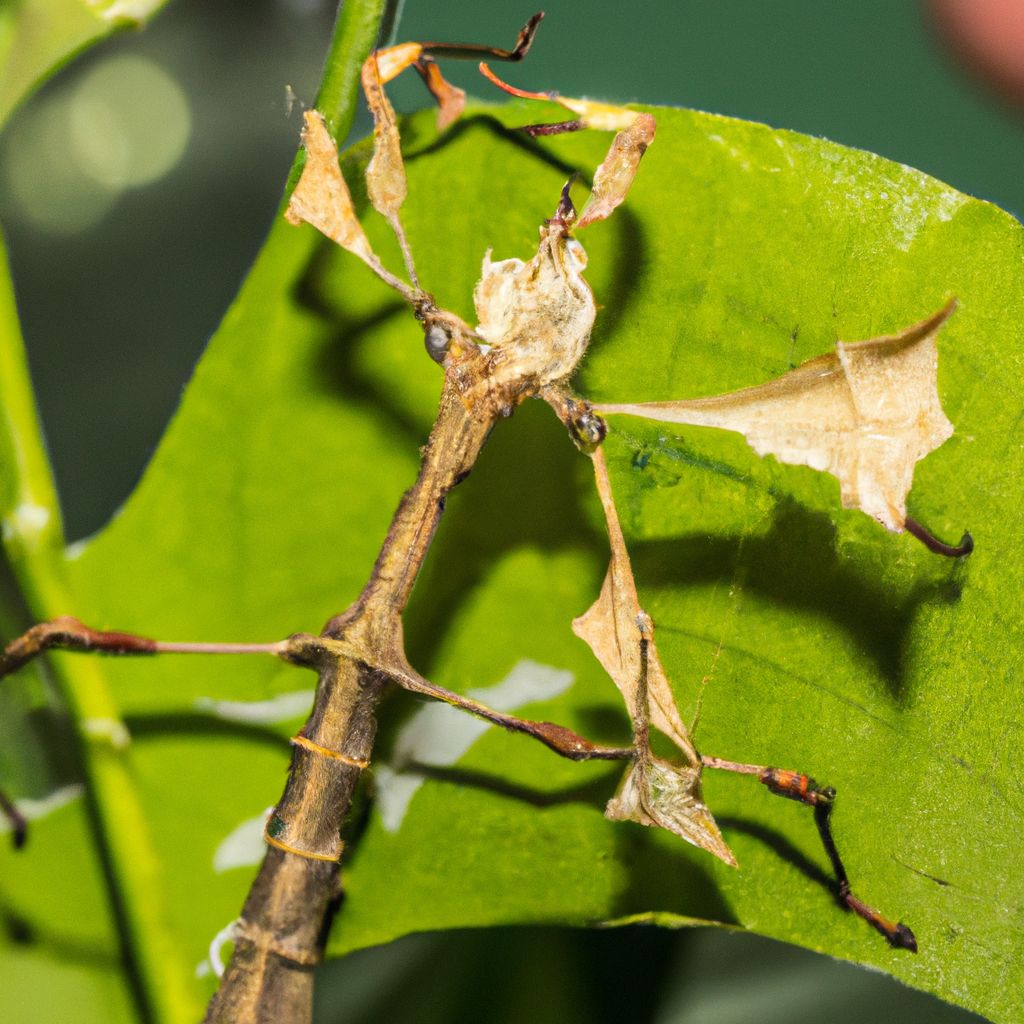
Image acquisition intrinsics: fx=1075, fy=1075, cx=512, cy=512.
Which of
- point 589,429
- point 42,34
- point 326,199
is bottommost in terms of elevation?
Answer: point 589,429

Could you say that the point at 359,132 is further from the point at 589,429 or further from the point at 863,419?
the point at 863,419

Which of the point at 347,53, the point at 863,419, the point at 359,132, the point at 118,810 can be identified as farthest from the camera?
the point at 359,132

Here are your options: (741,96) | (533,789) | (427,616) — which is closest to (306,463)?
(427,616)

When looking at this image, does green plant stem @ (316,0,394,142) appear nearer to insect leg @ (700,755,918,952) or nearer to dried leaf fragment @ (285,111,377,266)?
dried leaf fragment @ (285,111,377,266)

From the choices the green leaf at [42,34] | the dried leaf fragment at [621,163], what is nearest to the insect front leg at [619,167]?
the dried leaf fragment at [621,163]

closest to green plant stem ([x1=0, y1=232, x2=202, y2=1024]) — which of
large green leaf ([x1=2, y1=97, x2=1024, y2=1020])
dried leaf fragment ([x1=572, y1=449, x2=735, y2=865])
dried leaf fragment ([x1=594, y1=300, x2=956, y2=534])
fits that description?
large green leaf ([x1=2, y1=97, x2=1024, y2=1020])

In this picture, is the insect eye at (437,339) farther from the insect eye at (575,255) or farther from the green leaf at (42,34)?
the green leaf at (42,34)

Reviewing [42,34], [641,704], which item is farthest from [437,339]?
[42,34]
